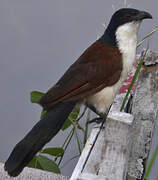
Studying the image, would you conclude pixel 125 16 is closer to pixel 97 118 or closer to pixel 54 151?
pixel 97 118

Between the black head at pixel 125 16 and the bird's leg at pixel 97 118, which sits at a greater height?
the black head at pixel 125 16

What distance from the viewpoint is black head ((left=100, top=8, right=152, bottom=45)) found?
155 cm

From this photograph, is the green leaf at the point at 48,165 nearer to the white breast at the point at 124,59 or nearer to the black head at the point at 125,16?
the white breast at the point at 124,59

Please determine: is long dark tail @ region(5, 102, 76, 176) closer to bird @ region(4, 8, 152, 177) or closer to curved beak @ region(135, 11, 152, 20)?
bird @ region(4, 8, 152, 177)

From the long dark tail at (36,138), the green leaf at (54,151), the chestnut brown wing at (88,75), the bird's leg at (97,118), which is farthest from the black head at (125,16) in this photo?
the green leaf at (54,151)

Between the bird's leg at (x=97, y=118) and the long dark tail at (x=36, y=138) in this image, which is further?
the bird's leg at (x=97, y=118)

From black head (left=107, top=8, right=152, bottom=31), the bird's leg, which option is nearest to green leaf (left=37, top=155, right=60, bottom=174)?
the bird's leg

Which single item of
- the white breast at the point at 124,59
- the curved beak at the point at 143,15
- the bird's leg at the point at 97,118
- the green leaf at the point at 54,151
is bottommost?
the green leaf at the point at 54,151

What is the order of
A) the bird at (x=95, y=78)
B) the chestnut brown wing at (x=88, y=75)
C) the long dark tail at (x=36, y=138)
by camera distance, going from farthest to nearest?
the chestnut brown wing at (x=88, y=75) < the bird at (x=95, y=78) < the long dark tail at (x=36, y=138)

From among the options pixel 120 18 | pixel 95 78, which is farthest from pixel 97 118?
pixel 120 18

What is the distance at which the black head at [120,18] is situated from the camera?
1.55m

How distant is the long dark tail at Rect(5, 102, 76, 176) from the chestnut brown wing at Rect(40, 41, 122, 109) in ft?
0.13

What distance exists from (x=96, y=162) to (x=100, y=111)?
735mm

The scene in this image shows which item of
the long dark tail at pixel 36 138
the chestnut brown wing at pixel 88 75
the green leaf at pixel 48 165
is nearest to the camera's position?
the long dark tail at pixel 36 138
